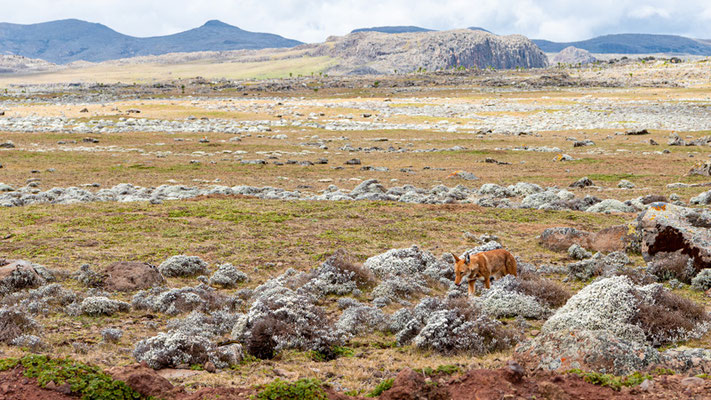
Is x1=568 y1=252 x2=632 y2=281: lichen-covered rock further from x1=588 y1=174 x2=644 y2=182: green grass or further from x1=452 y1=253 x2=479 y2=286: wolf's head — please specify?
x1=588 y1=174 x2=644 y2=182: green grass

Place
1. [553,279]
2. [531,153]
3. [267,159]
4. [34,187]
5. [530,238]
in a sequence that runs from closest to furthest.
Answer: [553,279] → [530,238] → [34,187] → [267,159] → [531,153]

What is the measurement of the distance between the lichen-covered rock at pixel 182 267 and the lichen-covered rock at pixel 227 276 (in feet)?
1.61

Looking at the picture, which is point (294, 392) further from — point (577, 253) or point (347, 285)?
point (577, 253)

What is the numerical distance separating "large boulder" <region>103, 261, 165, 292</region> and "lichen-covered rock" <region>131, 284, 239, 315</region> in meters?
0.44

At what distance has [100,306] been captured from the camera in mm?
9000

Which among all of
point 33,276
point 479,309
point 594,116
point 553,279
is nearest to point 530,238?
point 553,279

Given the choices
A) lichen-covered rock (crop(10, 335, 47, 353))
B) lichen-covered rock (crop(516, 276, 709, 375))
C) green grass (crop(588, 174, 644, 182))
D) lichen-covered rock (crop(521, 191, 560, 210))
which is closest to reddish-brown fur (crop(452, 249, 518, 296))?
lichen-covered rock (crop(516, 276, 709, 375))

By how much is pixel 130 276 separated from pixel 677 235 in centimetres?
1186

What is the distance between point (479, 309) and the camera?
29.3ft

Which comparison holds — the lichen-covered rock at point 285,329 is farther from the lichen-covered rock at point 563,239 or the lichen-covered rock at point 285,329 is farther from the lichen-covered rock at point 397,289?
the lichen-covered rock at point 563,239

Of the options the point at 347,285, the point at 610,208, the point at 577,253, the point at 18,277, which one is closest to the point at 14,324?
the point at 18,277

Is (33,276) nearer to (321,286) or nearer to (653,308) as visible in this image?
(321,286)

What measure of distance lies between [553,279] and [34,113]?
75.2 metres

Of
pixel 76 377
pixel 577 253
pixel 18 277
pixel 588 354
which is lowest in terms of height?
pixel 577 253
